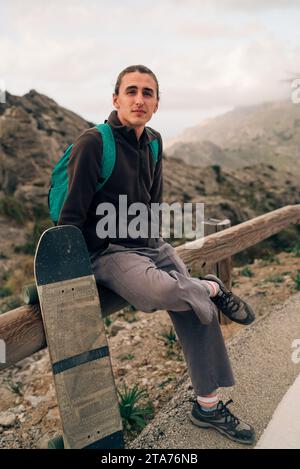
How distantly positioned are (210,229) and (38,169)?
33.1 feet

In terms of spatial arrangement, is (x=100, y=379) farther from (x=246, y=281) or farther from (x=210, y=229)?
(x=246, y=281)

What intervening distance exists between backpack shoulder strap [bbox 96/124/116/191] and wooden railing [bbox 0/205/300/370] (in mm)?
624

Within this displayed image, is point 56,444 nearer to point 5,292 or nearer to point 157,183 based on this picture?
point 157,183

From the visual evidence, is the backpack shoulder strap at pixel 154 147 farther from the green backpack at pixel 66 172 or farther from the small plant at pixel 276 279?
the small plant at pixel 276 279

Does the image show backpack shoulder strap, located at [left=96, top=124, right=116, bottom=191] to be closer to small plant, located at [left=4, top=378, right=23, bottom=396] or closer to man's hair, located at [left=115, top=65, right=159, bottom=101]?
man's hair, located at [left=115, top=65, right=159, bottom=101]

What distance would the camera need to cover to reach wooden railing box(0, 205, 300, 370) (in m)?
2.17

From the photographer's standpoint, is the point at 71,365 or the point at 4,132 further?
the point at 4,132

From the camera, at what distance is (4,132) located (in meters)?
14.1

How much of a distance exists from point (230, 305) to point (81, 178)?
1106 millimetres

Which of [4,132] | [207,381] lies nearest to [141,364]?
[207,381]

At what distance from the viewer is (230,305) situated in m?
2.74

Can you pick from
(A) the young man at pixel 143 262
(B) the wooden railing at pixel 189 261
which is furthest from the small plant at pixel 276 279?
(A) the young man at pixel 143 262

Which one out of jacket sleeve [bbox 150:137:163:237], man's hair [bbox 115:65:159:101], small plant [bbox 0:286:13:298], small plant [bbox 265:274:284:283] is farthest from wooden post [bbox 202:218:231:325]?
small plant [bbox 0:286:13:298]

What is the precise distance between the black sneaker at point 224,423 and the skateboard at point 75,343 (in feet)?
2.00
